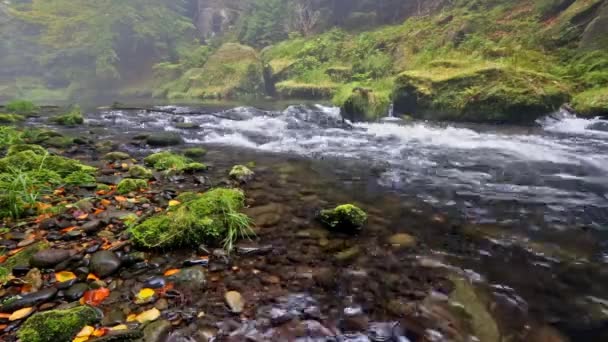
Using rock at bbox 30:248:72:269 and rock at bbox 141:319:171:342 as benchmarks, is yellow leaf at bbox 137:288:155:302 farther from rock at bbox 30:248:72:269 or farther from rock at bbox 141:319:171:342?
rock at bbox 30:248:72:269

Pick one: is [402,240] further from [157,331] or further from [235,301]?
[157,331]

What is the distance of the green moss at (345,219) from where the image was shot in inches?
144

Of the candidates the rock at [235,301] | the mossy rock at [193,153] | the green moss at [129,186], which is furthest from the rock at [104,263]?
the mossy rock at [193,153]

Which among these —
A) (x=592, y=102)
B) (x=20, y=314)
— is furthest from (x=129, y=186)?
(x=592, y=102)

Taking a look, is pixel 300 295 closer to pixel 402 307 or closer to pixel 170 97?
pixel 402 307

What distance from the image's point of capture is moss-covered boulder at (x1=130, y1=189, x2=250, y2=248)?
3.09 meters

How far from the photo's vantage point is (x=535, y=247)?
3.31 m

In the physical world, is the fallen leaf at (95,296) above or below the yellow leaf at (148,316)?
above

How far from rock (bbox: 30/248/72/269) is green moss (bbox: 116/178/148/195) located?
4.99 ft

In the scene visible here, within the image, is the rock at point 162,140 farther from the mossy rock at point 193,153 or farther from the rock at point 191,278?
the rock at point 191,278

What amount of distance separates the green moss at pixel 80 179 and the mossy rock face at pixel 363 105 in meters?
8.00

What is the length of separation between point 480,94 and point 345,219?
8.03 m

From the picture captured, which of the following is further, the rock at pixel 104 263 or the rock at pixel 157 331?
the rock at pixel 104 263

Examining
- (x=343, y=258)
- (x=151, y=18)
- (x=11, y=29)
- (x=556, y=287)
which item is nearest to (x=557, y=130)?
(x=556, y=287)
